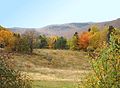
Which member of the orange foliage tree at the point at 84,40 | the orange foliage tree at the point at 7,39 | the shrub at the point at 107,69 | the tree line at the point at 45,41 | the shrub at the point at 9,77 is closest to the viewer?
the shrub at the point at 107,69

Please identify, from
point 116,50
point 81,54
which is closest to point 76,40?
point 81,54

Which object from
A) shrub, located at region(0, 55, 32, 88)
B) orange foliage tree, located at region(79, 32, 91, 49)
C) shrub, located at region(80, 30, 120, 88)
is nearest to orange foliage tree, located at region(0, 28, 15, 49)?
orange foliage tree, located at region(79, 32, 91, 49)

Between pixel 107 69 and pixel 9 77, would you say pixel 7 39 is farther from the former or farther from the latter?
pixel 107 69

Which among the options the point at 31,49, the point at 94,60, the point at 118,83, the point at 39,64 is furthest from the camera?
the point at 31,49

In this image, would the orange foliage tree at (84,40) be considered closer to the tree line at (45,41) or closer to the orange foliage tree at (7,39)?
the tree line at (45,41)

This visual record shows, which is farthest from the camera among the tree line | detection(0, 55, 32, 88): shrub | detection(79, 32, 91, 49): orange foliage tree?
detection(79, 32, 91, 49): orange foliage tree

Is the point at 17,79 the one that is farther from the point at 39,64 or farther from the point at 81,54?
the point at 81,54

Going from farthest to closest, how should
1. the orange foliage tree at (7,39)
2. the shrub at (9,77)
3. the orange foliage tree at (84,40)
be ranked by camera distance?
the orange foliage tree at (84,40) → the orange foliage tree at (7,39) → the shrub at (9,77)

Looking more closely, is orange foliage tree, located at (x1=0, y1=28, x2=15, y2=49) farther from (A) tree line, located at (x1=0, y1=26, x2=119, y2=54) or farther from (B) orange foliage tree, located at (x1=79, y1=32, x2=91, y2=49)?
(B) orange foliage tree, located at (x1=79, y1=32, x2=91, y2=49)

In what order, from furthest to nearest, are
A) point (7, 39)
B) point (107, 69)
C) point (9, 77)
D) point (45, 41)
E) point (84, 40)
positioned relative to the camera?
point (45, 41), point (84, 40), point (7, 39), point (9, 77), point (107, 69)

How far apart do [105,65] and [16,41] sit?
98.3 m

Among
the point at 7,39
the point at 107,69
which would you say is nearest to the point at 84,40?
the point at 7,39

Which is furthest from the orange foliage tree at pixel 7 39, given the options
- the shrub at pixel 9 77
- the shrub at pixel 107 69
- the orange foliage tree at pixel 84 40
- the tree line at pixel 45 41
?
the shrub at pixel 107 69

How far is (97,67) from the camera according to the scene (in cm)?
2280
